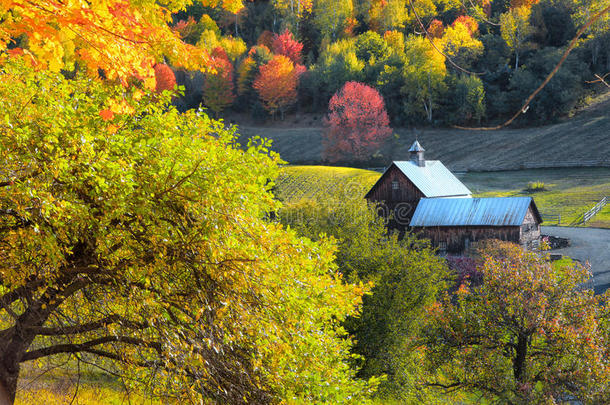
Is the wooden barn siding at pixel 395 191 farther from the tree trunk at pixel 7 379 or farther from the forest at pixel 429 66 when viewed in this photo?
the tree trunk at pixel 7 379

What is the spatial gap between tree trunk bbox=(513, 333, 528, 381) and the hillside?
2428 inches

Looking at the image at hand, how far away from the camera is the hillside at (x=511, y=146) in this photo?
258 ft

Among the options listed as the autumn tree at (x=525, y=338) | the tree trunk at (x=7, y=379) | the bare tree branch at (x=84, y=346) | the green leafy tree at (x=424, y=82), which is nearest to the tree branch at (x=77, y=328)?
the bare tree branch at (x=84, y=346)

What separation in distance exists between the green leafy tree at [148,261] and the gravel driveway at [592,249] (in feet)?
104

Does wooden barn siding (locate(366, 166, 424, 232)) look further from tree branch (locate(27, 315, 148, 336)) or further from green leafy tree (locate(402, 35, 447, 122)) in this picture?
green leafy tree (locate(402, 35, 447, 122))

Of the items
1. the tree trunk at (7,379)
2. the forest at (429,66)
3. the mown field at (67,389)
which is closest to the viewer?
the tree trunk at (7,379)

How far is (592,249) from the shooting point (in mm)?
44531

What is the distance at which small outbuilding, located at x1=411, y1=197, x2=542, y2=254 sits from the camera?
45906 mm

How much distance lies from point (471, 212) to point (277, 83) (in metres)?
66.3

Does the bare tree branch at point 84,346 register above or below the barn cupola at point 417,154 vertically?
above

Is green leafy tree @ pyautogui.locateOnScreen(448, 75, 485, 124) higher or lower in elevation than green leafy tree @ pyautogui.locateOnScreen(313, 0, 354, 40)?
lower

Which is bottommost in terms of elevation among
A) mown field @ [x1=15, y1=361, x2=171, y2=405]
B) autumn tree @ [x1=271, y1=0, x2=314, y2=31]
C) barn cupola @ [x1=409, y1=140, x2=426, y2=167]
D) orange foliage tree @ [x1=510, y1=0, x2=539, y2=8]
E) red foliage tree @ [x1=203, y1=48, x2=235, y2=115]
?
red foliage tree @ [x1=203, y1=48, x2=235, y2=115]

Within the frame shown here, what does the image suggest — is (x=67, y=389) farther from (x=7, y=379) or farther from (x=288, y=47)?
(x=288, y=47)

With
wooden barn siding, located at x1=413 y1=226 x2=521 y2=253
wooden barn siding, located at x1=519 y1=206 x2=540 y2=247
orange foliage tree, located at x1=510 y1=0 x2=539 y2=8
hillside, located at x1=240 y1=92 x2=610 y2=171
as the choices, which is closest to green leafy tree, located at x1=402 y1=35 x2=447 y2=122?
hillside, located at x1=240 y1=92 x2=610 y2=171
